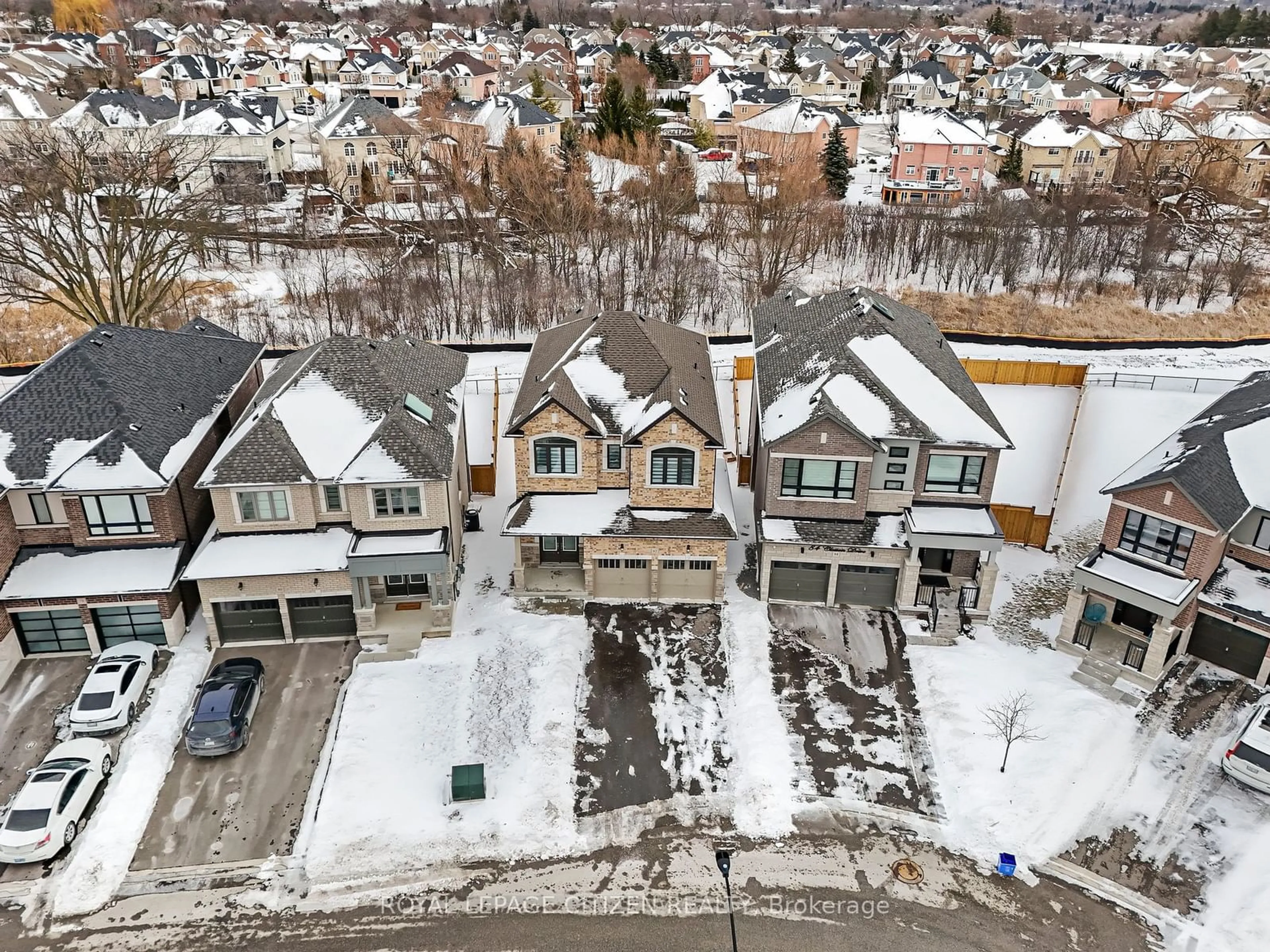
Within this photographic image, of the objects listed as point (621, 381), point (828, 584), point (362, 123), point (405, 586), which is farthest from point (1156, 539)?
point (362, 123)

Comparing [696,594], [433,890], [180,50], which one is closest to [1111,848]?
[696,594]

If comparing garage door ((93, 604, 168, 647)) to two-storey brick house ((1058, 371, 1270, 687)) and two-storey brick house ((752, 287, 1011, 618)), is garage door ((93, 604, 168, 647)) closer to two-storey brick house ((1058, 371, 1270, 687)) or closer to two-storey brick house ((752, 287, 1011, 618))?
two-storey brick house ((752, 287, 1011, 618))

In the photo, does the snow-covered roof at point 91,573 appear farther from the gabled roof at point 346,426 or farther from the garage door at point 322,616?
the garage door at point 322,616

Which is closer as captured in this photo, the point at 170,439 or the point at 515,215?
the point at 170,439

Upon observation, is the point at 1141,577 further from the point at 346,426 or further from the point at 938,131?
the point at 938,131

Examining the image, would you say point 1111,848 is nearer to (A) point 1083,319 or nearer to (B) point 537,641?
(B) point 537,641

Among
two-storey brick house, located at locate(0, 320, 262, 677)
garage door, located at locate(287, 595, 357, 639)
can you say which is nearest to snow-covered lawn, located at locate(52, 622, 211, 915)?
two-storey brick house, located at locate(0, 320, 262, 677)

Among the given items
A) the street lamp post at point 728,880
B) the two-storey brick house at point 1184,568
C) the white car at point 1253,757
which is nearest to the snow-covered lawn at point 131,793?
the street lamp post at point 728,880

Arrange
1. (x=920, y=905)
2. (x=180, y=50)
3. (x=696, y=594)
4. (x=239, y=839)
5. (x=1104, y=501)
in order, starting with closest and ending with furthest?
(x=920, y=905) < (x=239, y=839) < (x=696, y=594) < (x=1104, y=501) < (x=180, y=50)

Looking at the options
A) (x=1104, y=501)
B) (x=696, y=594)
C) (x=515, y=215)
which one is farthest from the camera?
(x=515, y=215)
